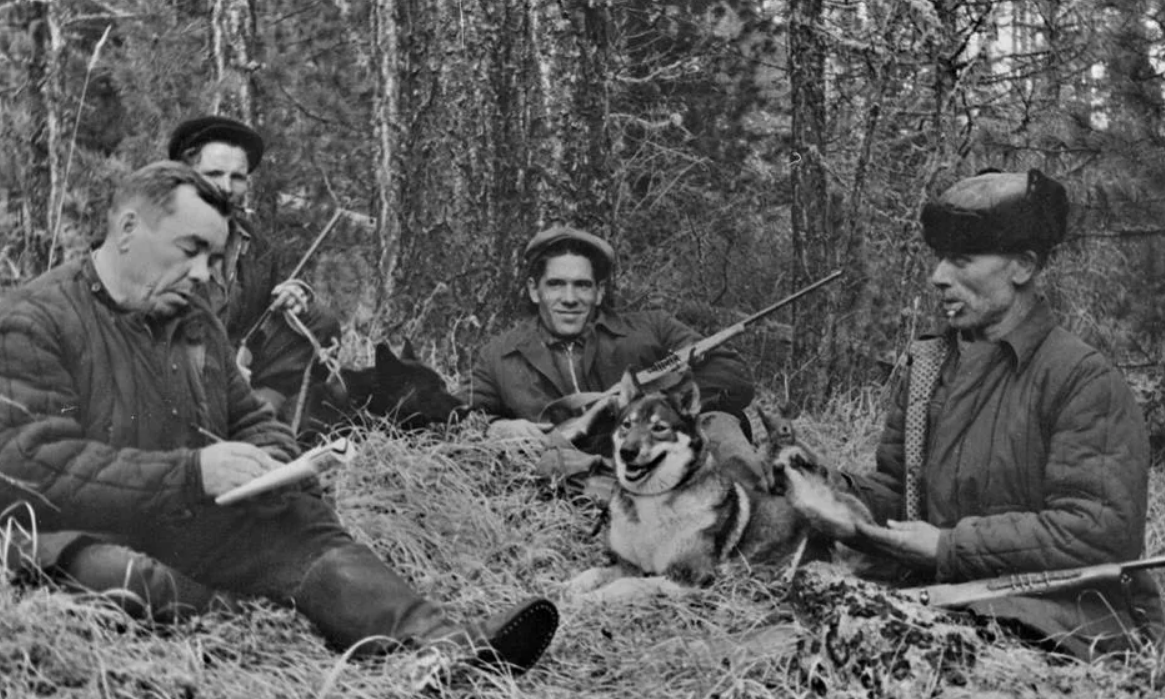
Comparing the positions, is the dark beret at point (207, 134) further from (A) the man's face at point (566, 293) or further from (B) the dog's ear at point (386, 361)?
(A) the man's face at point (566, 293)

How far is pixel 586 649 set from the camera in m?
5.29

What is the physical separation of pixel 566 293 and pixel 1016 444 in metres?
3.11

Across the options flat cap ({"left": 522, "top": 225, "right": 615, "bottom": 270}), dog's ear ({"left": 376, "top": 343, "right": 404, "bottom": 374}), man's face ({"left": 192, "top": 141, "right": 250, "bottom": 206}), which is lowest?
dog's ear ({"left": 376, "top": 343, "right": 404, "bottom": 374})

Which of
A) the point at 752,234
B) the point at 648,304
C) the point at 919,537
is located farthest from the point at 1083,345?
the point at 752,234

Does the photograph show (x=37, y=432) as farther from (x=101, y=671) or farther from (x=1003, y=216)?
(x=1003, y=216)

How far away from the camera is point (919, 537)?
5.21m

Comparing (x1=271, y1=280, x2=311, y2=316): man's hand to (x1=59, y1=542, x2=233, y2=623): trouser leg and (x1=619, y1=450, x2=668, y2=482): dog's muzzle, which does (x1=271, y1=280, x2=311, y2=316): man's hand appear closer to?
(x1=619, y1=450, x2=668, y2=482): dog's muzzle

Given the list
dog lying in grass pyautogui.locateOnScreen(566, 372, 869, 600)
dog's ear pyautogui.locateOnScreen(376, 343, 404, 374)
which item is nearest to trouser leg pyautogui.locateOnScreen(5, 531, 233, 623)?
dog lying in grass pyautogui.locateOnScreen(566, 372, 869, 600)

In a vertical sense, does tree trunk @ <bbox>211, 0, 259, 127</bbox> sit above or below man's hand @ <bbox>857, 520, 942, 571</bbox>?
above

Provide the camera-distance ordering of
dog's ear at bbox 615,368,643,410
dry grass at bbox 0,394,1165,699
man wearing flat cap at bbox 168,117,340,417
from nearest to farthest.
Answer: dry grass at bbox 0,394,1165,699, dog's ear at bbox 615,368,643,410, man wearing flat cap at bbox 168,117,340,417

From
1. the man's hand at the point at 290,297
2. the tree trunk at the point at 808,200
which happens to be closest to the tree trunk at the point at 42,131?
the man's hand at the point at 290,297

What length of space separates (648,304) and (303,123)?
208 inches

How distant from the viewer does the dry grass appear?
4.31 meters

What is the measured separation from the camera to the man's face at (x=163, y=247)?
470 cm
